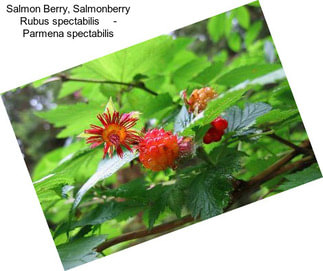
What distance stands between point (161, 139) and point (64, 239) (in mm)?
276

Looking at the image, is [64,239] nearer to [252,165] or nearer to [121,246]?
[121,246]

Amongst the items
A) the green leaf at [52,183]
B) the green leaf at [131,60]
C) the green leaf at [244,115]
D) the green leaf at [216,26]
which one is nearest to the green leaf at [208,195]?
the green leaf at [244,115]

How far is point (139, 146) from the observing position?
Answer: 0.57 m

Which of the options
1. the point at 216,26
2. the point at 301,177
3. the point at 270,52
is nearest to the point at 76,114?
the point at 301,177

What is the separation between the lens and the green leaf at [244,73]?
32.3 inches

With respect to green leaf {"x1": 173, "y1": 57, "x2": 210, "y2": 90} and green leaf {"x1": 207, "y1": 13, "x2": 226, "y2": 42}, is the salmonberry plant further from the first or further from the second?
green leaf {"x1": 207, "y1": 13, "x2": 226, "y2": 42}

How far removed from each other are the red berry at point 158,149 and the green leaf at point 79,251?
158mm

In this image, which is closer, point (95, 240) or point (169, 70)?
point (95, 240)

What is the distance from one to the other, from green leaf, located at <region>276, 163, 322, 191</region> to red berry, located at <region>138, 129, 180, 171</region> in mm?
229

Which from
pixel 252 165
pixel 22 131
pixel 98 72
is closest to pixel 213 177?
pixel 252 165

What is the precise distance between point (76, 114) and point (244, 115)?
14.5 inches

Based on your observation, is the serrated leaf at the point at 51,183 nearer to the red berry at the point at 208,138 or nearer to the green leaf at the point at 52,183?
the green leaf at the point at 52,183

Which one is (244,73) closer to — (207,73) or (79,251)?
(207,73)

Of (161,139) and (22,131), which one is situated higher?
(22,131)
